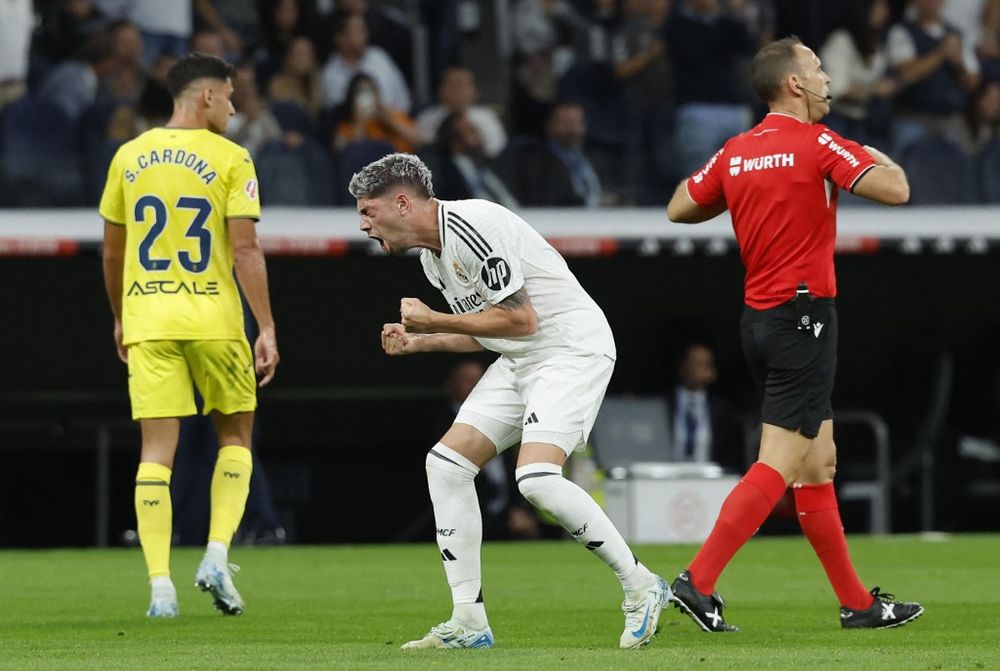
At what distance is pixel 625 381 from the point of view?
1720 centimetres

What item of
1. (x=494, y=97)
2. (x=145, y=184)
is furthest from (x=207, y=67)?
(x=494, y=97)

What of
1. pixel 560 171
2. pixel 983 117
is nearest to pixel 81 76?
pixel 560 171

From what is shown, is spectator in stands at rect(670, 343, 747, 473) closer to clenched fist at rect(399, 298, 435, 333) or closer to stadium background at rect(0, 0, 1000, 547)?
stadium background at rect(0, 0, 1000, 547)

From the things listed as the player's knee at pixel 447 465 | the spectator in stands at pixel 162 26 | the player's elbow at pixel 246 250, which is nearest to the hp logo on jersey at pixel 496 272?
the player's knee at pixel 447 465

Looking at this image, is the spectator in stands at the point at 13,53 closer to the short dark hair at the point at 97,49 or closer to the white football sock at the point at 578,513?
the short dark hair at the point at 97,49

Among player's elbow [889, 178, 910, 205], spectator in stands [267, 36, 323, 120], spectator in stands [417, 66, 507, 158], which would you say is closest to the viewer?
player's elbow [889, 178, 910, 205]

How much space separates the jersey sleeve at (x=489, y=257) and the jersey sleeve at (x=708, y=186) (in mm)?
1148

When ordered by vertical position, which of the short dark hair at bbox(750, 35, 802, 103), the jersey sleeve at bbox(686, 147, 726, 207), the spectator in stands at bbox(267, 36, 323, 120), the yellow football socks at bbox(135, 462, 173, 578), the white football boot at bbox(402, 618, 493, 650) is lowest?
the white football boot at bbox(402, 618, 493, 650)

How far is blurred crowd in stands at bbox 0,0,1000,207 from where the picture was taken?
14.4 m

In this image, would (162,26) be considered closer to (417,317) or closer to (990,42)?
(990,42)

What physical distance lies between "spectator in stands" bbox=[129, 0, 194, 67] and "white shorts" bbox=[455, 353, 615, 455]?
30.5 ft

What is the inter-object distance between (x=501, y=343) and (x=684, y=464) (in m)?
8.22

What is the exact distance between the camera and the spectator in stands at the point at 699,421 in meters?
14.6

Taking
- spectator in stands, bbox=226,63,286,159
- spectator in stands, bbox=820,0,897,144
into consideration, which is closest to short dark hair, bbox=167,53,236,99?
spectator in stands, bbox=226,63,286,159
